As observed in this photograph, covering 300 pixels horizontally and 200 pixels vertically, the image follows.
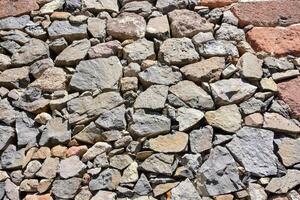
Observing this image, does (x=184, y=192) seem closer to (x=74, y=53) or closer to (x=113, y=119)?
(x=113, y=119)

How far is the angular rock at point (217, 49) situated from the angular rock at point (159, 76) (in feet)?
0.68

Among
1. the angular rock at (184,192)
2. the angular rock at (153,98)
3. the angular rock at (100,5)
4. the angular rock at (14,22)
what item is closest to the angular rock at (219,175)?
the angular rock at (184,192)

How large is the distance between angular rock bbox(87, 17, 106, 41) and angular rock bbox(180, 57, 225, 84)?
54 centimetres

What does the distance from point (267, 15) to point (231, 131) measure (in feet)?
2.76

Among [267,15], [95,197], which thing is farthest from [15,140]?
[267,15]

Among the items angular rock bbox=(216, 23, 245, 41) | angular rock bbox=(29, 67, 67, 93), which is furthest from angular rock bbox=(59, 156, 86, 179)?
angular rock bbox=(216, 23, 245, 41)

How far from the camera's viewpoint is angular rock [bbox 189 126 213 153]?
102 inches

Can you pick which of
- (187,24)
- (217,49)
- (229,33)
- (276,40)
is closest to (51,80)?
(187,24)

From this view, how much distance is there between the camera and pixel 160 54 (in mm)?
2881

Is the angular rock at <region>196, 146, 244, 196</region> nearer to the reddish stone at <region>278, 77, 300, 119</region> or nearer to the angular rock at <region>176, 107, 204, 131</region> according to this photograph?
the angular rock at <region>176, 107, 204, 131</region>

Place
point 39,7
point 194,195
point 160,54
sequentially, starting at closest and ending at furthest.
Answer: point 194,195
point 160,54
point 39,7

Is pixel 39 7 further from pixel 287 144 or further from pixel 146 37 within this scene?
pixel 287 144

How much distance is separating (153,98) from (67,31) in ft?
2.37

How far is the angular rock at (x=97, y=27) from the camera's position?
9.80ft
